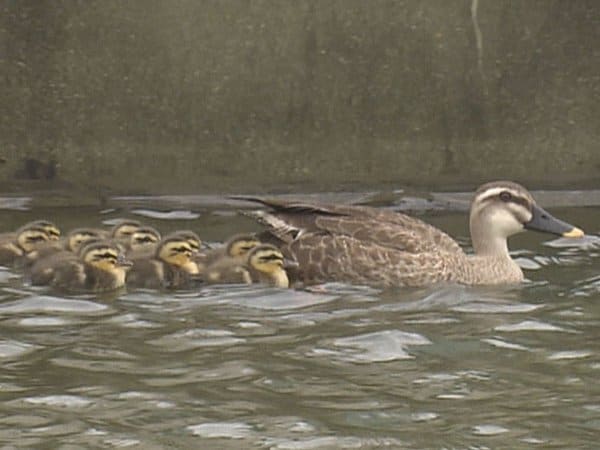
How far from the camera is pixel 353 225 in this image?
8.80 meters

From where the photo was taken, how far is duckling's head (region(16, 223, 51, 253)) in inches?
337

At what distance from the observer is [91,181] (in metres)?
10.1

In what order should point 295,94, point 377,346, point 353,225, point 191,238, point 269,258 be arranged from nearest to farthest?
point 377,346 → point 269,258 → point 191,238 → point 353,225 → point 295,94

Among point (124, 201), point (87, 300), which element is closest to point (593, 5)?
point (124, 201)

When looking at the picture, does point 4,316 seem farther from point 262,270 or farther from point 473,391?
point 473,391

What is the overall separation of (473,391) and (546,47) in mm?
4185

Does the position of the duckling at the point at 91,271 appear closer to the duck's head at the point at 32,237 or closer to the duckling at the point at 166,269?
the duckling at the point at 166,269

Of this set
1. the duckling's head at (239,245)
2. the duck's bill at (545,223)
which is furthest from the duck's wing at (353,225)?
the duck's bill at (545,223)

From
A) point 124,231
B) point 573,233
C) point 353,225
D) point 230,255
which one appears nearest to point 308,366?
point 230,255

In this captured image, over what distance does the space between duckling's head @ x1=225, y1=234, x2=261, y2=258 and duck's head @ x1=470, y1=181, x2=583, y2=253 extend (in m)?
1.14

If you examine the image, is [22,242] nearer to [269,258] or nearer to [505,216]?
[269,258]

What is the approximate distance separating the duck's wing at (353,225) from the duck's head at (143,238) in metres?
0.49

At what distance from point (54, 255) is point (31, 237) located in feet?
1.19

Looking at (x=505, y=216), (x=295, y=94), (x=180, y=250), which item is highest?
(x=295, y=94)
